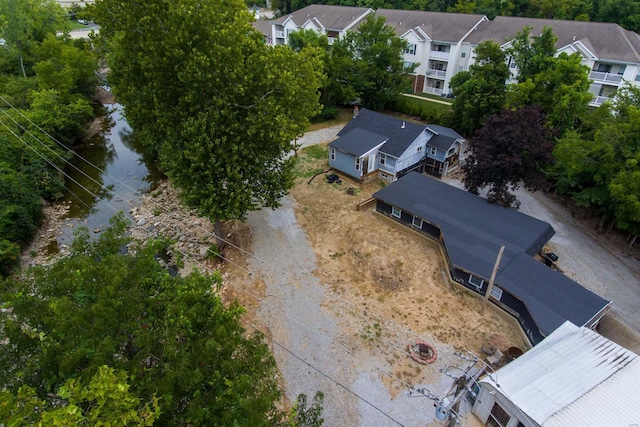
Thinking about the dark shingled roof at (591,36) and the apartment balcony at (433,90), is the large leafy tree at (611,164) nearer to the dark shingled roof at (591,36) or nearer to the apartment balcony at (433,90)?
the dark shingled roof at (591,36)

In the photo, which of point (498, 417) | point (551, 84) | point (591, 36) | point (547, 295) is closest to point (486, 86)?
point (551, 84)

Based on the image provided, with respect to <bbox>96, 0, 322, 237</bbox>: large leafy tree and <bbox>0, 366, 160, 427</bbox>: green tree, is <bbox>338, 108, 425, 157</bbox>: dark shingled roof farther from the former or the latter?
<bbox>0, 366, 160, 427</bbox>: green tree

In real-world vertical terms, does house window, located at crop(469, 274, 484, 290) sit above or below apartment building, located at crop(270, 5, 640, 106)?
below

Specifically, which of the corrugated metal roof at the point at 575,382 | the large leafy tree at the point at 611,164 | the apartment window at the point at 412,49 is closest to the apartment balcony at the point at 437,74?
the apartment window at the point at 412,49

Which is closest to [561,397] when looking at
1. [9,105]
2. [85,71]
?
[9,105]

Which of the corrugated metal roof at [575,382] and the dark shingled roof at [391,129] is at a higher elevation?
the dark shingled roof at [391,129]

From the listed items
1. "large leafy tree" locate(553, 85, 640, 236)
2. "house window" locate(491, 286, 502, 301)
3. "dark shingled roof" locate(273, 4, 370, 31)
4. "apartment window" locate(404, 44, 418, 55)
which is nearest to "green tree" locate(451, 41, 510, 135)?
"large leafy tree" locate(553, 85, 640, 236)

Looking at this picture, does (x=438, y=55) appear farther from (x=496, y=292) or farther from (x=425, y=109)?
(x=496, y=292)
